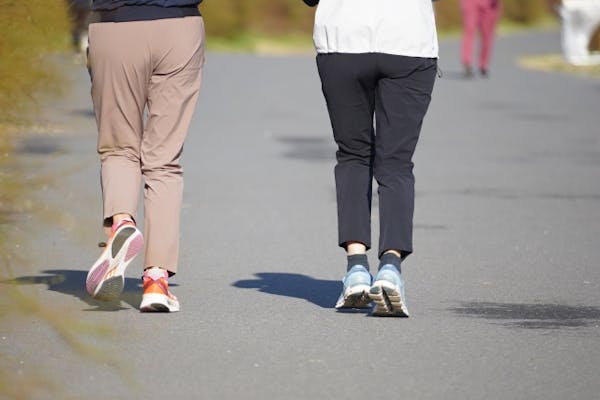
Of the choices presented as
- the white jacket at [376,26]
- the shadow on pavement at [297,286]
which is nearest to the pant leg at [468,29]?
the shadow on pavement at [297,286]

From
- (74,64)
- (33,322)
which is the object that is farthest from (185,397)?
(74,64)

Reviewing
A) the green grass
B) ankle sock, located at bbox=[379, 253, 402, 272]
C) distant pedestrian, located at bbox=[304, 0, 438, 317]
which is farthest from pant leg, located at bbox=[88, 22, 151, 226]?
the green grass

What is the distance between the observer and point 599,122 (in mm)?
17516

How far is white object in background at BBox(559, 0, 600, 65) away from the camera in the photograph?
26.0m

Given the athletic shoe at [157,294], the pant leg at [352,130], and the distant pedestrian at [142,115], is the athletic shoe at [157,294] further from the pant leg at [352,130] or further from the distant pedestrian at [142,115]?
the pant leg at [352,130]

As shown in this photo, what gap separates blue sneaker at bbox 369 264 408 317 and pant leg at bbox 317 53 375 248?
372 millimetres

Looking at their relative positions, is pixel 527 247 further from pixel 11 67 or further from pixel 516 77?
pixel 516 77

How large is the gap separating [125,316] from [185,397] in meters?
1.53

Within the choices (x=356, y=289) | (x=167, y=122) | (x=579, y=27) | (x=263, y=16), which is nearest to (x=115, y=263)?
(x=167, y=122)

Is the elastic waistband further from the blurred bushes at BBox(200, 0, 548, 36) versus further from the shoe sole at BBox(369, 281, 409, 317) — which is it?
the blurred bushes at BBox(200, 0, 548, 36)

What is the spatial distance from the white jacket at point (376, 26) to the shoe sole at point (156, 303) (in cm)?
124

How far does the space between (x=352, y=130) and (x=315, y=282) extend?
1106mm

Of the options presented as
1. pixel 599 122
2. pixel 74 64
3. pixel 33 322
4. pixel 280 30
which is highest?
pixel 74 64

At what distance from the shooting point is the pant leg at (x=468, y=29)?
24.2 m
